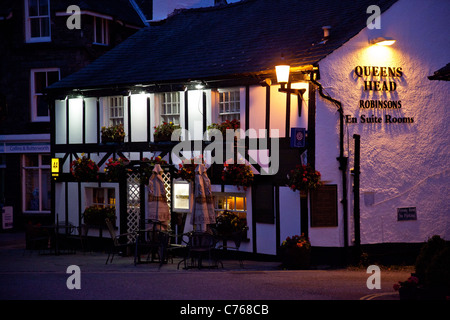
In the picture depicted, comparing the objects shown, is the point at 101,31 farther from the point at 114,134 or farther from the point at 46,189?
the point at 114,134

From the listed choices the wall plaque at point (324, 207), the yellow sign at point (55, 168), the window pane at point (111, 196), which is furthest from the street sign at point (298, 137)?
the yellow sign at point (55, 168)

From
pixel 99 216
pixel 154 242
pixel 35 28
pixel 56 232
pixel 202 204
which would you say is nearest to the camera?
pixel 154 242

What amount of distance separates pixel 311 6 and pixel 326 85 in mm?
4823

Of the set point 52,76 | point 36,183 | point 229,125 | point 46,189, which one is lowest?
point 46,189

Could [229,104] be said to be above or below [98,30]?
below

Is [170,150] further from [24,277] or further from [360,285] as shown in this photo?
[360,285]

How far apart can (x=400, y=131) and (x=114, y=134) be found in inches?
342

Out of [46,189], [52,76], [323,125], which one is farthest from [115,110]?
[46,189]

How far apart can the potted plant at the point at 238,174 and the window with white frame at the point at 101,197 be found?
5.37m

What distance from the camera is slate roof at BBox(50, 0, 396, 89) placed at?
18.0 m

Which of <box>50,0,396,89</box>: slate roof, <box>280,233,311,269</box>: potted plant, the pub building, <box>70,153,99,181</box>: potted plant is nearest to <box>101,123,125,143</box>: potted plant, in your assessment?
the pub building

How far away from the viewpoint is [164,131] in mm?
19734

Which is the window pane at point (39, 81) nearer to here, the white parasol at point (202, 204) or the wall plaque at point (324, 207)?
the white parasol at point (202, 204)

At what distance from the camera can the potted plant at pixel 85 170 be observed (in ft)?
69.6
